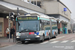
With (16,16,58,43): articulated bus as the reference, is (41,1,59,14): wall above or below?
above

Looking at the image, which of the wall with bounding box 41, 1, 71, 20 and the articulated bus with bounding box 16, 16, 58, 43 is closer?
the articulated bus with bounding box 16, 16, 58, 43

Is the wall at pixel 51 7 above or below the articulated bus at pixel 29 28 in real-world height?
above

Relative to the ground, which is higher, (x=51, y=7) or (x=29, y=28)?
(x=51, y=7)

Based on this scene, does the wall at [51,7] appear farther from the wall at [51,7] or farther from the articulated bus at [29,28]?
the articulated bus at [29,28]

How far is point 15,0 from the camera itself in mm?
30703

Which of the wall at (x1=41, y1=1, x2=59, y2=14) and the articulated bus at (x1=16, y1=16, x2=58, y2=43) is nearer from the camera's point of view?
the articulated bus at (x1=16, y1=16, x2=58, y2=43)

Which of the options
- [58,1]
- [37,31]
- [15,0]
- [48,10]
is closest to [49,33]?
[37,31]

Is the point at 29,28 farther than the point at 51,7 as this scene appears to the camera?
No

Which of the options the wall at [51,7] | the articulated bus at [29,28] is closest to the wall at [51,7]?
the wall at [51,7]

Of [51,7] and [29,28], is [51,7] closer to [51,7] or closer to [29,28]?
[51,7]

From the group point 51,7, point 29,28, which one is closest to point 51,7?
point 51,7

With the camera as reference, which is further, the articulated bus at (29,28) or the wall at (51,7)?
the wall at (51,7)

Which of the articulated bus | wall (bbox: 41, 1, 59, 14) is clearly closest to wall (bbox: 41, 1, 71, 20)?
wall (bbox: 41, 1, 59, 14)

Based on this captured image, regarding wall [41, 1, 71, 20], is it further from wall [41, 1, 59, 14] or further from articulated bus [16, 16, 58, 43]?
articulated bus [16, 16, 58, 43]
